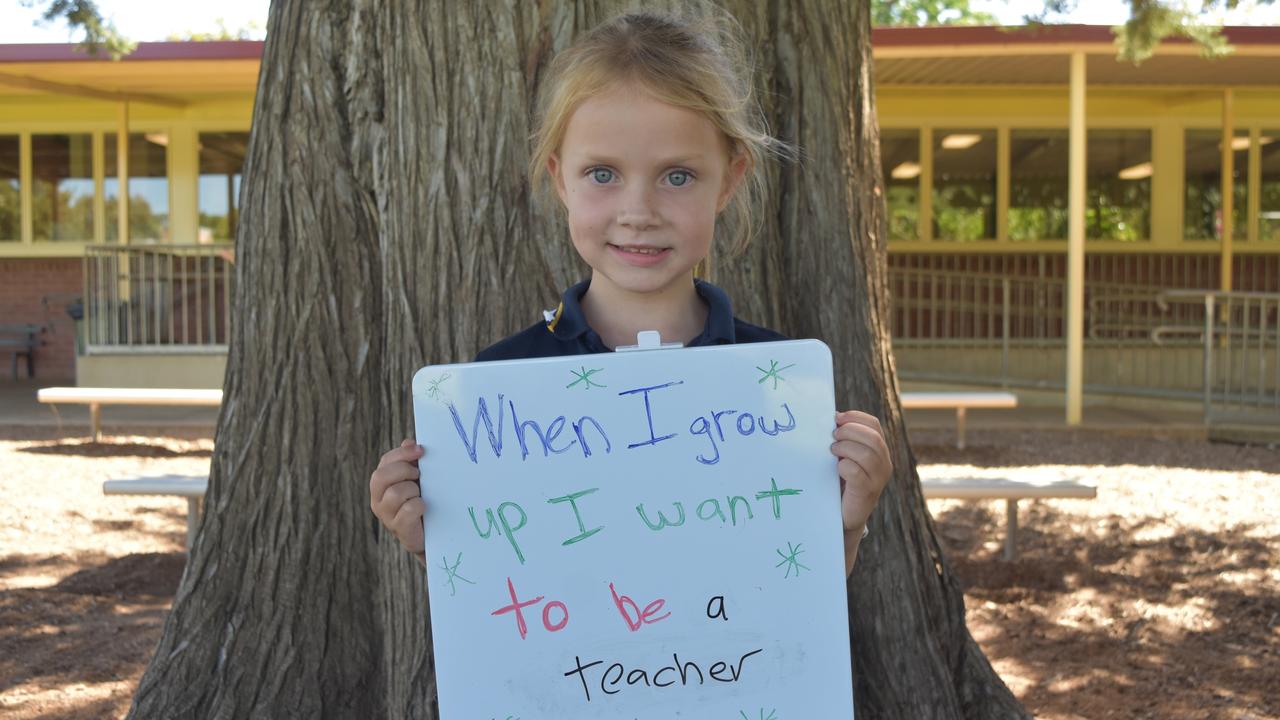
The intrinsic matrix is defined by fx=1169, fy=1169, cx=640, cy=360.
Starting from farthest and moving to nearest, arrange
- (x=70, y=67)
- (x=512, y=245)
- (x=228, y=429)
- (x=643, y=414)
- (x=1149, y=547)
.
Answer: (x=70, y=67) < (x=1149, y=547) < (x=228, y=429) < (x=512, y=245) < (x=643, y=414)

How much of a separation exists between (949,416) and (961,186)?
375cm

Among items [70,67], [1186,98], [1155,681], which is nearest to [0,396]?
[70,67]

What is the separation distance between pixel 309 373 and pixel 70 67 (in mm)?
12040

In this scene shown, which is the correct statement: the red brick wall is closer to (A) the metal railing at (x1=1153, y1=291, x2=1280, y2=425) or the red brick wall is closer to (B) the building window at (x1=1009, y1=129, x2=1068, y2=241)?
(B) the building window at (x1=1009, y1=129, x2=1068, y2=241)

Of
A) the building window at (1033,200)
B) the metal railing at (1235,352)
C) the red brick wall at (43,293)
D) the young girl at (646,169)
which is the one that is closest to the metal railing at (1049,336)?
the metal railing at (1235,352)

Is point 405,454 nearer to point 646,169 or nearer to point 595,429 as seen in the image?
point 595,429

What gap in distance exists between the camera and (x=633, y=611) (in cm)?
184

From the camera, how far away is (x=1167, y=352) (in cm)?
1394

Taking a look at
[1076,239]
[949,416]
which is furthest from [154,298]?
[1076,239]

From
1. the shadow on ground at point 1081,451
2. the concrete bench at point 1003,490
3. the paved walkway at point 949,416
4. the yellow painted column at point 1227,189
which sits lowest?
the shadow on ground at point 1081,451

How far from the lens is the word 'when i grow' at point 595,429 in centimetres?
184

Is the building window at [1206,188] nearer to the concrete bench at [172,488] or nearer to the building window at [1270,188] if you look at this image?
the building window at [1270,188]

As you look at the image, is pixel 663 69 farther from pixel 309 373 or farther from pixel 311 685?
pixel 311 685

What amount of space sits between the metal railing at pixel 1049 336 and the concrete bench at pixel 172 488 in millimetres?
9138
